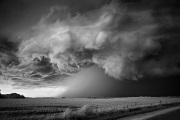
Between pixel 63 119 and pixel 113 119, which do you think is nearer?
pixel 113 119

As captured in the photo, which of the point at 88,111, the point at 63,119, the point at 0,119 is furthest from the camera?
the point at 0,119

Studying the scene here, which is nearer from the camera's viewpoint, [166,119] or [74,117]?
[166,119]

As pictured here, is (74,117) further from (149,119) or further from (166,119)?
(166,119)

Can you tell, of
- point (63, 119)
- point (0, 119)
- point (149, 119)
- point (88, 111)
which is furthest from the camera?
point (0, 119)

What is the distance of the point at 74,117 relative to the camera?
2056 cm

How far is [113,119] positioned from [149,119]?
13.0ft

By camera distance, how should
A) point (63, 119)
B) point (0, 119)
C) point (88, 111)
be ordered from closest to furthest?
point (63, 119) < point (88, 111) < point (0, 119)

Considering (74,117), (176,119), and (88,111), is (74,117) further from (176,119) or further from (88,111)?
(176,119)

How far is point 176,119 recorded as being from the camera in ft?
57.8

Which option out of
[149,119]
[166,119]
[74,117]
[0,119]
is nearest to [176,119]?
[166,119]

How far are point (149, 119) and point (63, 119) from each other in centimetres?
1008

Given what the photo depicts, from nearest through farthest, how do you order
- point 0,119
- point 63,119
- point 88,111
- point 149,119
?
point 149,119, point 63,119, point 88,111, point 0,119

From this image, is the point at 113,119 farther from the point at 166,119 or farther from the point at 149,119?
the point at 166,119

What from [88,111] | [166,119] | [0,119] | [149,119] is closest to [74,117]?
[88,111]
